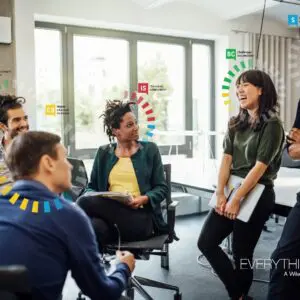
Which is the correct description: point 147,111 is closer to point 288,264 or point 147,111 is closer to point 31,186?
point 288,264

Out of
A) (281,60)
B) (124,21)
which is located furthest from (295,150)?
(281,60)

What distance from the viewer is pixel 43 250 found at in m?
1.05

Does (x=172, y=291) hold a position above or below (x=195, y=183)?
below

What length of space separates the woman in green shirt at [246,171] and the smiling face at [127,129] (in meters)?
0.54

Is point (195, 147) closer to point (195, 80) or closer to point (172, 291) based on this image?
point (195, 80)

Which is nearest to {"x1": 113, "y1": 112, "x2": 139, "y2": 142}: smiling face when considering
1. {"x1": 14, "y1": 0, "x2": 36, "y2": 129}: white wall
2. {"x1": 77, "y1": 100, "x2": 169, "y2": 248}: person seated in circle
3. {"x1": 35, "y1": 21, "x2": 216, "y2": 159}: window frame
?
{"x1": 77, "y1": 100, "x2": 169, "y2": 248}: person seated in circle

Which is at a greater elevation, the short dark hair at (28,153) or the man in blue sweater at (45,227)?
the short dark hair at (28,153)

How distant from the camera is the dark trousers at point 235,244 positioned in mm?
2096

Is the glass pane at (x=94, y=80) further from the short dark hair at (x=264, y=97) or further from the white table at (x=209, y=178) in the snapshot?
the short dark hair at (x=264, y=97)

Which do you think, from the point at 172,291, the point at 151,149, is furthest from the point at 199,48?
the point at 172,291

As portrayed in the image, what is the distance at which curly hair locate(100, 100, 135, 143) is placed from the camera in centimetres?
244

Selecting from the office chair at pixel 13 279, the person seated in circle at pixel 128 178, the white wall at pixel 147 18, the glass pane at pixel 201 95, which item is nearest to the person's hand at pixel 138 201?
the person seated in circle at pixel 128 178

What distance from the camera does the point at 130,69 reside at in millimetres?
4379

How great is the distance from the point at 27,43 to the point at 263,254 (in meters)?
2.71
